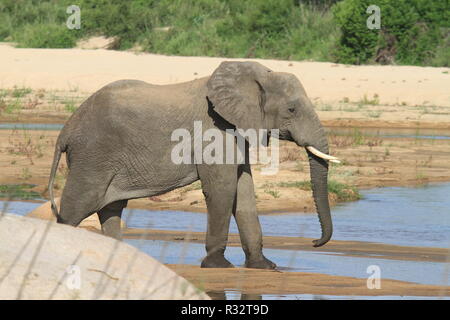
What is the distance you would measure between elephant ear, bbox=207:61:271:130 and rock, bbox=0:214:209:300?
154 inches

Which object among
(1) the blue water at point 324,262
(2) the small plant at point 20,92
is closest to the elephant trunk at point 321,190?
(1) the blue water at point 324,262

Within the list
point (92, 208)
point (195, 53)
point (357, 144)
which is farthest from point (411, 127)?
point (92, 208)

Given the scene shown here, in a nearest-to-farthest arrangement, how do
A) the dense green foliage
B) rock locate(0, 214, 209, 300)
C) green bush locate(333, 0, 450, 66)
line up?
1. rock locate(0, 214, 209, 300)
2. green bush locate(333, 0, 450, 66)
3. the dense green foliage

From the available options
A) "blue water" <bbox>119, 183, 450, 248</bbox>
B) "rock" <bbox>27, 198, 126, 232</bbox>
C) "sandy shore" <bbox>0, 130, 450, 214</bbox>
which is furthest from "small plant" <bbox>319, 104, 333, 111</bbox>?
"rock" <bbox>27, 198, 126, 232</bbox>

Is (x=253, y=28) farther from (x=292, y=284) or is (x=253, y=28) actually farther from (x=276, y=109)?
(x=292, y=284)

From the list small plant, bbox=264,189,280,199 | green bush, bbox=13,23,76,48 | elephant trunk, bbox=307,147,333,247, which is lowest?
green bush, bbox=13,23,76,48

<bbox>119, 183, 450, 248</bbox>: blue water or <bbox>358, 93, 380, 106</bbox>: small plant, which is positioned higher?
<bbox>119, 183, 450, 248</bbox>: blue water

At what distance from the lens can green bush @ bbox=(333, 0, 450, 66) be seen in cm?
3130

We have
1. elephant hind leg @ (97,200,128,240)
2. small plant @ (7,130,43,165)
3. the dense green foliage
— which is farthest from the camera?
the dense green foliage

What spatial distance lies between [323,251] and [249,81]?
1.82m

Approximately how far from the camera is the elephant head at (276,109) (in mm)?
9922

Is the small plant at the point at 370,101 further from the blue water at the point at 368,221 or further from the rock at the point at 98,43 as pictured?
the blue water at the point at 368,221

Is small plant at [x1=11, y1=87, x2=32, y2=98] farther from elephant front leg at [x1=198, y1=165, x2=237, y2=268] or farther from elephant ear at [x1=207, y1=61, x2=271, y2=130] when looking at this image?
elephant front leg at [x1=198, y1=165, x2=237, y2=268]

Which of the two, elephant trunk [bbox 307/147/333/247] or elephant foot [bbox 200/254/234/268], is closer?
elephant foot [bbox 200/254/234/268]
